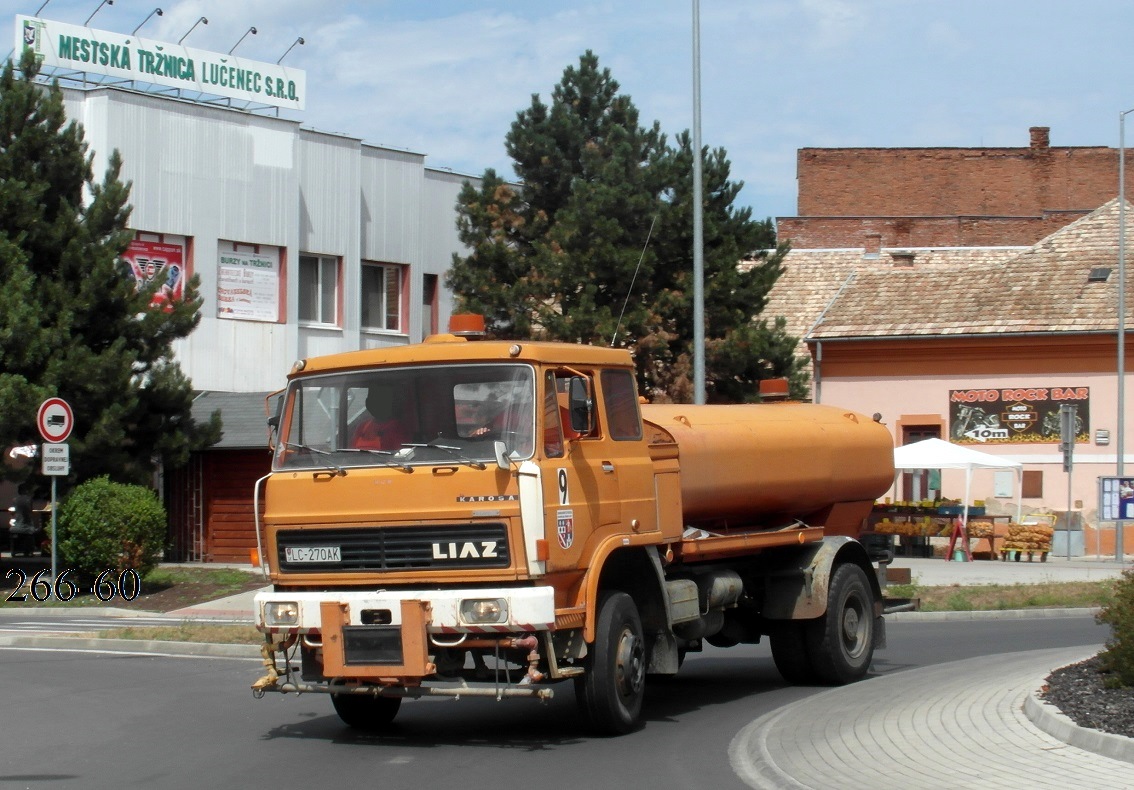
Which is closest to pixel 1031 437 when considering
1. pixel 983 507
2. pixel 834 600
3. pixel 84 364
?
pixel 983 507

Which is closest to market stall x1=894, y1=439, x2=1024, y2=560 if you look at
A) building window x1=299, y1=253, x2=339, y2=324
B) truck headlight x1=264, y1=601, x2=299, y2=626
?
building window x1=299, y1=253, x2=339, y2=324

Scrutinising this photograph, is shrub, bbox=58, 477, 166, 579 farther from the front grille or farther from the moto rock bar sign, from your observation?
the moto rock bar sign

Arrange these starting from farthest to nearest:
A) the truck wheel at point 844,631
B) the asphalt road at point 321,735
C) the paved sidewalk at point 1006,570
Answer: the paved sidewalk at point 1006,570 → the truck wheel at point 844,631 → the asphalt road at point 321,735

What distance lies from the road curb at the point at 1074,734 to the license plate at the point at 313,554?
4718mm

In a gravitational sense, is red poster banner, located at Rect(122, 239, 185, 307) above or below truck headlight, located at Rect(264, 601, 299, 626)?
above

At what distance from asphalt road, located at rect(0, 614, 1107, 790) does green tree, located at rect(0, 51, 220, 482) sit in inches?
408

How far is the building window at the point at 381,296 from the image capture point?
36.7 metres

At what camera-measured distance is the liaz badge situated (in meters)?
10.1

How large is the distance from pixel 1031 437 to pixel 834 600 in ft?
84.3

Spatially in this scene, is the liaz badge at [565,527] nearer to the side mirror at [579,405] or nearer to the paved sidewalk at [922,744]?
the side mirror at [579,405]

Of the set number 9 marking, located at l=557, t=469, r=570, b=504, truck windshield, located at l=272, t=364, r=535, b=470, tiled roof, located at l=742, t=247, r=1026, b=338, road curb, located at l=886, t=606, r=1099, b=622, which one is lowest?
road curb, located at l=886, t=606, r=1099, b=622

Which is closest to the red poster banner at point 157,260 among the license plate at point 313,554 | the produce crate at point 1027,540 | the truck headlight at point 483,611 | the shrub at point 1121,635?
the produce crate at point 1027,540

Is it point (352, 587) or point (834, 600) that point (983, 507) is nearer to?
point (834, 600)

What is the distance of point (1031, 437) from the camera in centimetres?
3766
